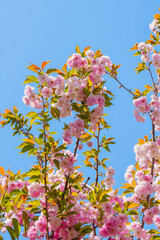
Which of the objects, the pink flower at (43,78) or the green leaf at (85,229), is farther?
the pink flower at (43,78)

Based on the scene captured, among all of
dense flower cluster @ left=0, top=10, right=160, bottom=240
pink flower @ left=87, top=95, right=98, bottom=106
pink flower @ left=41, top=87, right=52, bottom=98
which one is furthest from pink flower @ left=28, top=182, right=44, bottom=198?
pink flower @ left=87, top=95, right=98, bottom=106

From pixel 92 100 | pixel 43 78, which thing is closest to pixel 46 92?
pixel 43 78

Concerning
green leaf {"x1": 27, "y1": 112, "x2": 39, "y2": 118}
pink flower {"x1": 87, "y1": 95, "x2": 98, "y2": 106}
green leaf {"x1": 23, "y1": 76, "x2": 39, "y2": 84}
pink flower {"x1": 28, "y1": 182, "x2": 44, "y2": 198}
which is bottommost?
pink flower {"x1": 28, "y1": 182, "x2": 44, "y2": 198}

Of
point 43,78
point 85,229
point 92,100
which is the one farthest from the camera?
point 92,100

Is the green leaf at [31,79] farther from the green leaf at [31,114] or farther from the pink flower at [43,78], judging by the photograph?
the green leaf at [31,114]

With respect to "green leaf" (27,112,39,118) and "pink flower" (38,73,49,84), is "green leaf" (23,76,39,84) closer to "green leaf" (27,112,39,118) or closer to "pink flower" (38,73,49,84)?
"pink flower" (38,73,49,84)

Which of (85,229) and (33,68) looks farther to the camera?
(33,68)

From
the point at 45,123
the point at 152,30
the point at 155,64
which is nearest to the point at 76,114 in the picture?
the point at 45,123

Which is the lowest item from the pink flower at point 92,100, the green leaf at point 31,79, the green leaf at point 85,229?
the green leaf at point 85,229

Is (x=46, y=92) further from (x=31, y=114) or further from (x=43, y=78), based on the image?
(x=31, y=114)

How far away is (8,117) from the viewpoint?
4492 millimetres

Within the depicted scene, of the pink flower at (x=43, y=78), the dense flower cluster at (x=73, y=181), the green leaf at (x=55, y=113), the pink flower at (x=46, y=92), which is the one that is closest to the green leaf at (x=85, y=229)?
the dense flower cluster at (x=73, y=181)

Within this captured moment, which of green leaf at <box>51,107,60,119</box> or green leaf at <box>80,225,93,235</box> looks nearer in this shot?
green leaf at <box>80,225,93,235</box>

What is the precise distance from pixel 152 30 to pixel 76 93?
3369 millimetres
